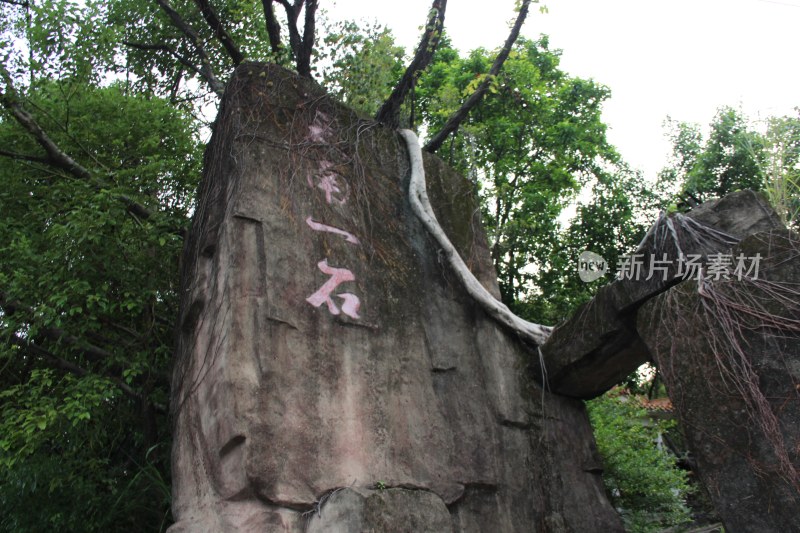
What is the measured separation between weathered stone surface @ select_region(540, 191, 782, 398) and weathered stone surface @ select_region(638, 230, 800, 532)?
0.20 metres

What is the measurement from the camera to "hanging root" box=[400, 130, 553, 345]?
4.22m

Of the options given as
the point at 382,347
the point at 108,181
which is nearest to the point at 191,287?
the point at 382,347

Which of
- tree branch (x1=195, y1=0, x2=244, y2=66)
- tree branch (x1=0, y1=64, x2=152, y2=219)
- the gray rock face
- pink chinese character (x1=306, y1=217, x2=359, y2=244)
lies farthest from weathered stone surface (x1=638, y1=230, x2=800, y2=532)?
tree branch (x1=195, y1=0, x2=244, y2=66)

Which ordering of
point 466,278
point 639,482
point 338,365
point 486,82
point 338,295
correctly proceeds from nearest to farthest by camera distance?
point 338,365 → point 338,295 → point 466,278 → point 639,482 → point 486,82

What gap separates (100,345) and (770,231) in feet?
15.4

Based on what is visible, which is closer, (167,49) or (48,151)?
(48,151)

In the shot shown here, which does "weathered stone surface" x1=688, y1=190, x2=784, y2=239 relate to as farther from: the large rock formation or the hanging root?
the hanging root

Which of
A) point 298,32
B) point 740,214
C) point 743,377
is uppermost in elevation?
point 298,32

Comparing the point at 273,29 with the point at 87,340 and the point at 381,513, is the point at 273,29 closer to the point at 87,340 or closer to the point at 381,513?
the point at 87,340

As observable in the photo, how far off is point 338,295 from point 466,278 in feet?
3.13

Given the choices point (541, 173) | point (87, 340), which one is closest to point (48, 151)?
point (87, 340)

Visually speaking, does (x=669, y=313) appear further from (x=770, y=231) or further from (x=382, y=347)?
(x=382, y=347)

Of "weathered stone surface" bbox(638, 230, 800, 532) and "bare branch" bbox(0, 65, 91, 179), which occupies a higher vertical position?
"bare branch" bbox(0, 65, 91, 179)

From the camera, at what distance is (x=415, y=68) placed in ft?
20.1
